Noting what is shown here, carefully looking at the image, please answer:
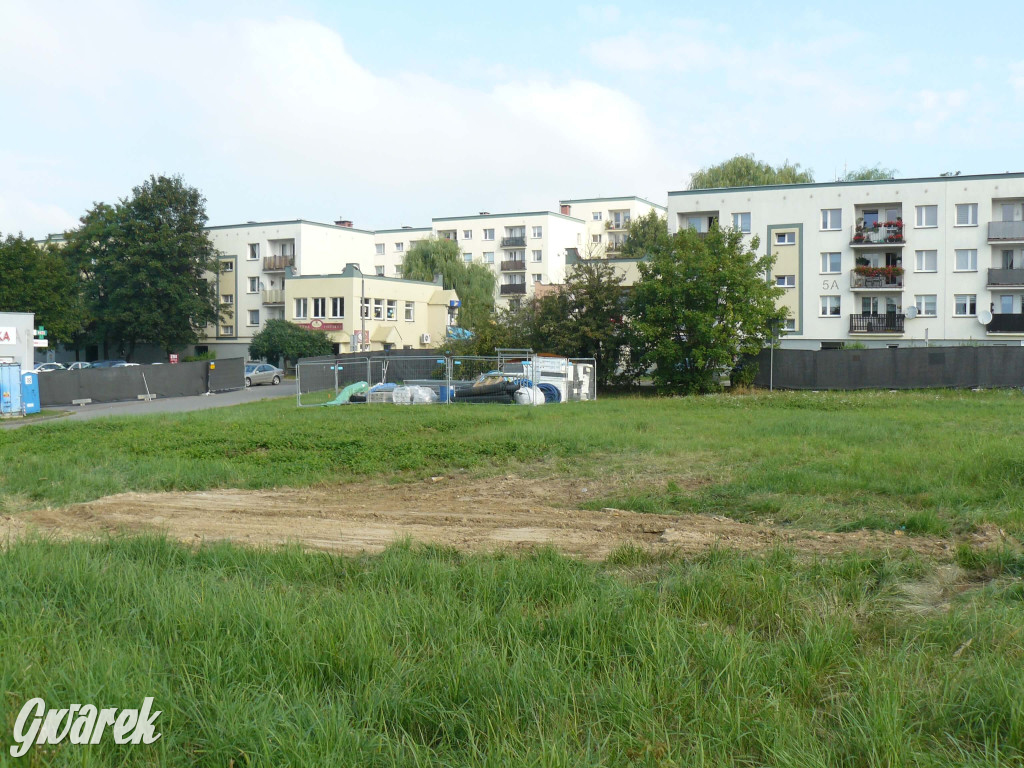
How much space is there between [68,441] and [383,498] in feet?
34.1

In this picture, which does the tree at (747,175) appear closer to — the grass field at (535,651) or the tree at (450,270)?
the tree at (450,270)

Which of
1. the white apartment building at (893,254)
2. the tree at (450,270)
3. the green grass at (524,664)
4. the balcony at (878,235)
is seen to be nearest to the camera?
the green grass at (524,664)

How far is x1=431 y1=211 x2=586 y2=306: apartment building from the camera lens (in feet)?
311

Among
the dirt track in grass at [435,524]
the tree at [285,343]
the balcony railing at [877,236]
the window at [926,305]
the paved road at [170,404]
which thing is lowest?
the paved road at [170,404]

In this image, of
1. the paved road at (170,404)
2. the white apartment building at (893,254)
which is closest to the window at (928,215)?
the white apartment building at (893,254)

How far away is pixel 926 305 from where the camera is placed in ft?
185

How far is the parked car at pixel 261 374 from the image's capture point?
54469 millimetres

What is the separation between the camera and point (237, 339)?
8075 centimetres

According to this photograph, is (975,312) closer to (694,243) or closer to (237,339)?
(694,243)

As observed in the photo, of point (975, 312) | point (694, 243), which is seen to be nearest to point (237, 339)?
point (694, 243)

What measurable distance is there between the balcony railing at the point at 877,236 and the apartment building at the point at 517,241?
40431mm

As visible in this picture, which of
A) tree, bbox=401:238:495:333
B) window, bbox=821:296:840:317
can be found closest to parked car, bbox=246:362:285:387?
tree, bbox=401:238:495:333

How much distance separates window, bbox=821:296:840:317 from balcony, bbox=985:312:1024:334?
357 inches

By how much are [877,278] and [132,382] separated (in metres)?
45.6
